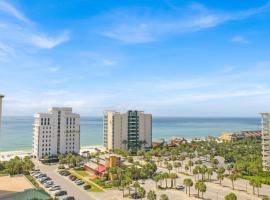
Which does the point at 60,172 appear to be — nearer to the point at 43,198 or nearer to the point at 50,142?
the point at 50,142

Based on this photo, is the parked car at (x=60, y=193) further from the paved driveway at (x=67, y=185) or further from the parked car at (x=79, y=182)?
the parked car at (x=79, y=182)

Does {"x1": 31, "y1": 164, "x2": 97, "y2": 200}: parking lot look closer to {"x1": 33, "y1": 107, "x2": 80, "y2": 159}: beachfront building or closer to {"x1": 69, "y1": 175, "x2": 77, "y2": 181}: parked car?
{"x1": 69, "y1": 175, "x2": 77, "y2": 181}: parked car

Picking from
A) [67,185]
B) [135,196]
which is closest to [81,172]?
[67,185]

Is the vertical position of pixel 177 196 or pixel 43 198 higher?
pixel 43 198

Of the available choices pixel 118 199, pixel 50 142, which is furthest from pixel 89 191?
pixel 50 142

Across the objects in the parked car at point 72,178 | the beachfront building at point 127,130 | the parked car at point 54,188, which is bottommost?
the parked car at point 72,178

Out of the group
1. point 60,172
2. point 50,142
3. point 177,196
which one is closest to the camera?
point 177,196

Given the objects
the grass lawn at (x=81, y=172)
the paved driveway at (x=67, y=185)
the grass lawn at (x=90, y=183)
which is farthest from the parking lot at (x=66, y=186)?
the grass lawn at (x=81, y=172)
